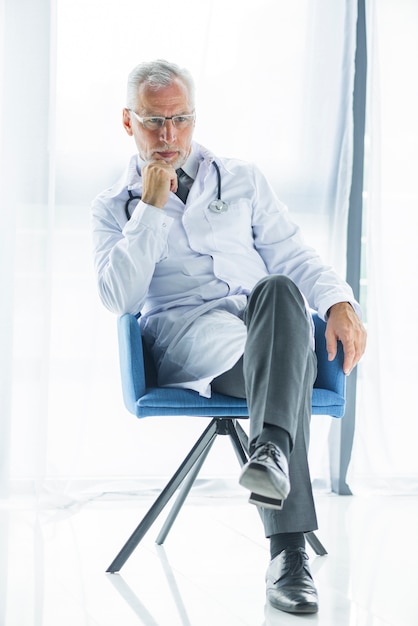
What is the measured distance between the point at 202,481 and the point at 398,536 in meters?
0.80

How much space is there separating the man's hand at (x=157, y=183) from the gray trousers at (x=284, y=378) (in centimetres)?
45

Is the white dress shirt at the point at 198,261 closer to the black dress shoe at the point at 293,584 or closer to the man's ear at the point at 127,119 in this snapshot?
the man's ear at the point at 127,119

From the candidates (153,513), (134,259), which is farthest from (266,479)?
(134,259)

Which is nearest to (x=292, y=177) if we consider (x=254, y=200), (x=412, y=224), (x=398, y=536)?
(x=412, y=224)

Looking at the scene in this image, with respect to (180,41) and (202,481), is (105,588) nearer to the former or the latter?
(202,481)

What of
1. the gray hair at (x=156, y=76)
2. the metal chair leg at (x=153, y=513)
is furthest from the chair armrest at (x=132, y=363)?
the gray hair at (x=156, y=76)

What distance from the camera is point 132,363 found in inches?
81.4

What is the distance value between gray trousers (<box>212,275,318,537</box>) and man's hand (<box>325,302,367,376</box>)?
0.19 meters

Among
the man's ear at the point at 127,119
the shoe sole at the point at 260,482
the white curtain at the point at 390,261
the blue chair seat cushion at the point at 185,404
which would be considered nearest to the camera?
the shoe sole at the point at 260,482

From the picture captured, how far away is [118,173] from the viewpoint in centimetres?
293

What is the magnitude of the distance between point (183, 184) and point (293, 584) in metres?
1.19

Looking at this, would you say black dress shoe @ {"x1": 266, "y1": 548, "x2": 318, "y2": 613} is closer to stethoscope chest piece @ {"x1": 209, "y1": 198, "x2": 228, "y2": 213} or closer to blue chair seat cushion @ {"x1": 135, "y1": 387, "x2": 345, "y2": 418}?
blue chair seat cushion @ {"x1": 135, "y1": 387, "x2": 345, "y2": 418}

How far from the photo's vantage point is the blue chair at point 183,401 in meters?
2.05

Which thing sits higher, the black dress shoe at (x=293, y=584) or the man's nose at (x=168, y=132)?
the man's nose at (x=168, y=132)
